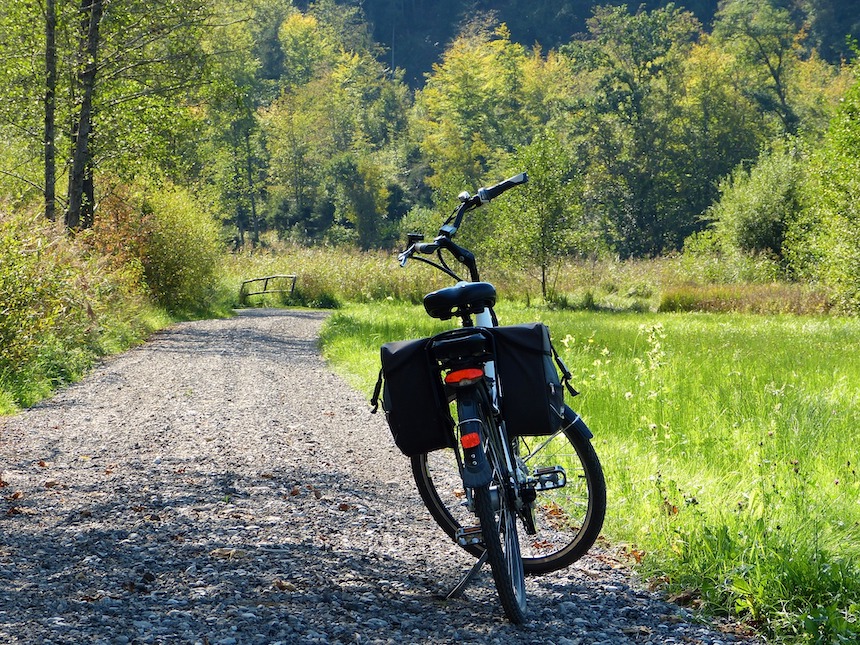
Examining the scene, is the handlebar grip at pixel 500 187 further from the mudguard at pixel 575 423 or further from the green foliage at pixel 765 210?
the green foliage at pixel 765 210

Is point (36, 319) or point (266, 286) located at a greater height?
point (36, 319)

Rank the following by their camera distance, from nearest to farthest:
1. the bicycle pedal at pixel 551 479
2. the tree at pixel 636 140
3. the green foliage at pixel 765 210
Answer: the bicycle pedal at pixel 551 479 < the green foliage at pixel 765 210 < the tree at pixel 636 140

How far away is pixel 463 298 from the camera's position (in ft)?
12.8

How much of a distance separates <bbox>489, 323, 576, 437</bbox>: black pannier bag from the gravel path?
2.77 feet

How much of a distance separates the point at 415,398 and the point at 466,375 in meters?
0.31

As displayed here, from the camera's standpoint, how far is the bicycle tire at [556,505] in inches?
161

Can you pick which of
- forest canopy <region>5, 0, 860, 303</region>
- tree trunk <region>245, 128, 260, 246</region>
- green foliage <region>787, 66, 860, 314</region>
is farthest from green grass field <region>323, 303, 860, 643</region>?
tree trunk <region>245, 128, 260, 246</region>

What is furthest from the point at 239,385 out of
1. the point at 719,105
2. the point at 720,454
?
the point at 719,105

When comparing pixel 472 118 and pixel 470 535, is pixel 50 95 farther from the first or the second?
pixel 472 118

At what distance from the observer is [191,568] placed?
4355mm

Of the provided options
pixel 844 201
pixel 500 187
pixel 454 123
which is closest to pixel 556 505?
pixel 500 187

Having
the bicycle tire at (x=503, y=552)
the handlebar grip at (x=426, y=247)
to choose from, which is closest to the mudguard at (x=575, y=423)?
the bicycle tire at (x=503, y=552)

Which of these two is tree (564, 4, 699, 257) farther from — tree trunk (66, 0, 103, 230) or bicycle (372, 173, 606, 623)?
bicycle (372, 173, 606, 623)

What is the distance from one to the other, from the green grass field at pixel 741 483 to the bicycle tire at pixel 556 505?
0.30m
